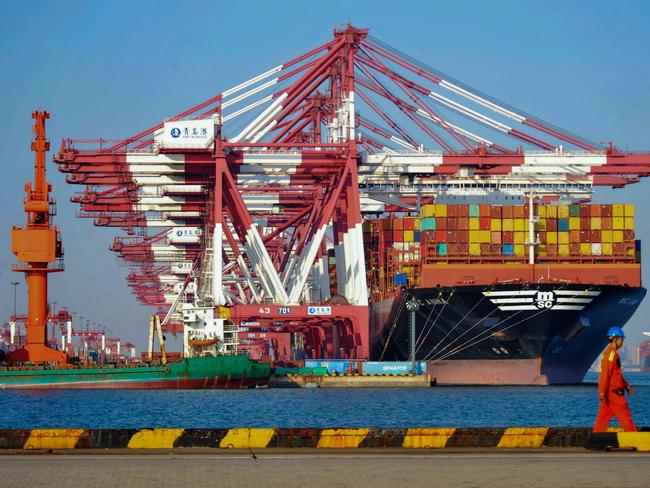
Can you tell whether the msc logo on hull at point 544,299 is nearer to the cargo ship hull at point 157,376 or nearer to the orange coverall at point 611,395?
the cargo ship hull at point 157,376

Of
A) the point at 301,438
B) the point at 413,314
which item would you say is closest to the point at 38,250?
the point at 413,314

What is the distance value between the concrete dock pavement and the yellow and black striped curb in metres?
0.27

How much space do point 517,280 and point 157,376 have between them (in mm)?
17402

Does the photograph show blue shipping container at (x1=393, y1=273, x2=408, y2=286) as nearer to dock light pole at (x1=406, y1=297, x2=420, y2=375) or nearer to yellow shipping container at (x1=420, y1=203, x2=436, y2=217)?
dock light pole at (x1=406, y1=297, x2=420, y2=375)

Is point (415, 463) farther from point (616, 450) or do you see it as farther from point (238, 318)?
point (238, 318)

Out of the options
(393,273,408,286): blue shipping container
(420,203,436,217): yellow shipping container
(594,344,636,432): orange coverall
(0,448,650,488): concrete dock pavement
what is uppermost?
(420,203,436,217): yellow shipping container

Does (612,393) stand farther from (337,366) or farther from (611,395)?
(337,366)

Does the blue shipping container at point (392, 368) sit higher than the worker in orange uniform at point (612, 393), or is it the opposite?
the worker in orange uniform at point (612, 393)

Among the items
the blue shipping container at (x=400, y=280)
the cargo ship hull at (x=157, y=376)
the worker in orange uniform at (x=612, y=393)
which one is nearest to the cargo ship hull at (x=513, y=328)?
the blue shipping container at (x=400, y=280)

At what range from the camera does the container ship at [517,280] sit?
5891 centimetres

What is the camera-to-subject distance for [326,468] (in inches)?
571

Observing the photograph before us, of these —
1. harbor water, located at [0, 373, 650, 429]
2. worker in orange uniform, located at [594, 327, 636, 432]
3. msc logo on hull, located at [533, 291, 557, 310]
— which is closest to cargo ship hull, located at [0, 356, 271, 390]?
harbor water, located at [0, 373, 650, 429]

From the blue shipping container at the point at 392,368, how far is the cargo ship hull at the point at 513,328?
1098mm

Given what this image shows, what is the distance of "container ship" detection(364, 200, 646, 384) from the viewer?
5891cm
